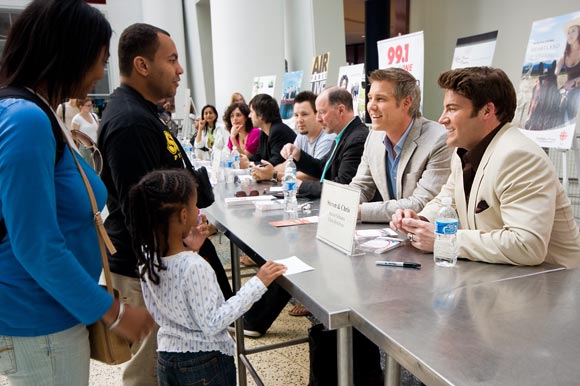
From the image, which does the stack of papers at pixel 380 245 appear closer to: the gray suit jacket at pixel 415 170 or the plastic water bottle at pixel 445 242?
the plastic water bottle at pixel 445 242

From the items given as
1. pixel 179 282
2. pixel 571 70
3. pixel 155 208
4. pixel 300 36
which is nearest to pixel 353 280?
pixel 179 282

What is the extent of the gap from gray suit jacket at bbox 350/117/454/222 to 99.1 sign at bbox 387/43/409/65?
87.6 inches

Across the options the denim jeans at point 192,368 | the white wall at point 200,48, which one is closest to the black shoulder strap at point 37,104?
the denim jeans at point 192,368

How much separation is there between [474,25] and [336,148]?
→ 382 centimetres

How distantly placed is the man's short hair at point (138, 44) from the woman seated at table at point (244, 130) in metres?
3.06

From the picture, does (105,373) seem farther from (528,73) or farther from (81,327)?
(528,73)

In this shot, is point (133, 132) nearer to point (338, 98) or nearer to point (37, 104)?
point (37, 104)

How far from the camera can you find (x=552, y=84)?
3229 millimetres

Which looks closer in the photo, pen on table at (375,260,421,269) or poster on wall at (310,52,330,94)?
pen on table at (375,260,421,269)

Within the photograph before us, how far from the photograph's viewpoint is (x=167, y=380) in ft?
4.58

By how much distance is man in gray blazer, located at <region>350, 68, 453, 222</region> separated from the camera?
1952mm

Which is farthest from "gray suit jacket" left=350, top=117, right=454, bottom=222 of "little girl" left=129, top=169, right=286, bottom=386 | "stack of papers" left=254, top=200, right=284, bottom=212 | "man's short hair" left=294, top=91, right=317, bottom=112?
"man's short hair" left=294, top=91, right=317, bottom=112

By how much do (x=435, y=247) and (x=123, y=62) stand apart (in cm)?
118

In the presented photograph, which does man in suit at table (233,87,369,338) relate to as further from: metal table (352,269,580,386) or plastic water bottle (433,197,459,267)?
metal table (352,269,580,386)
